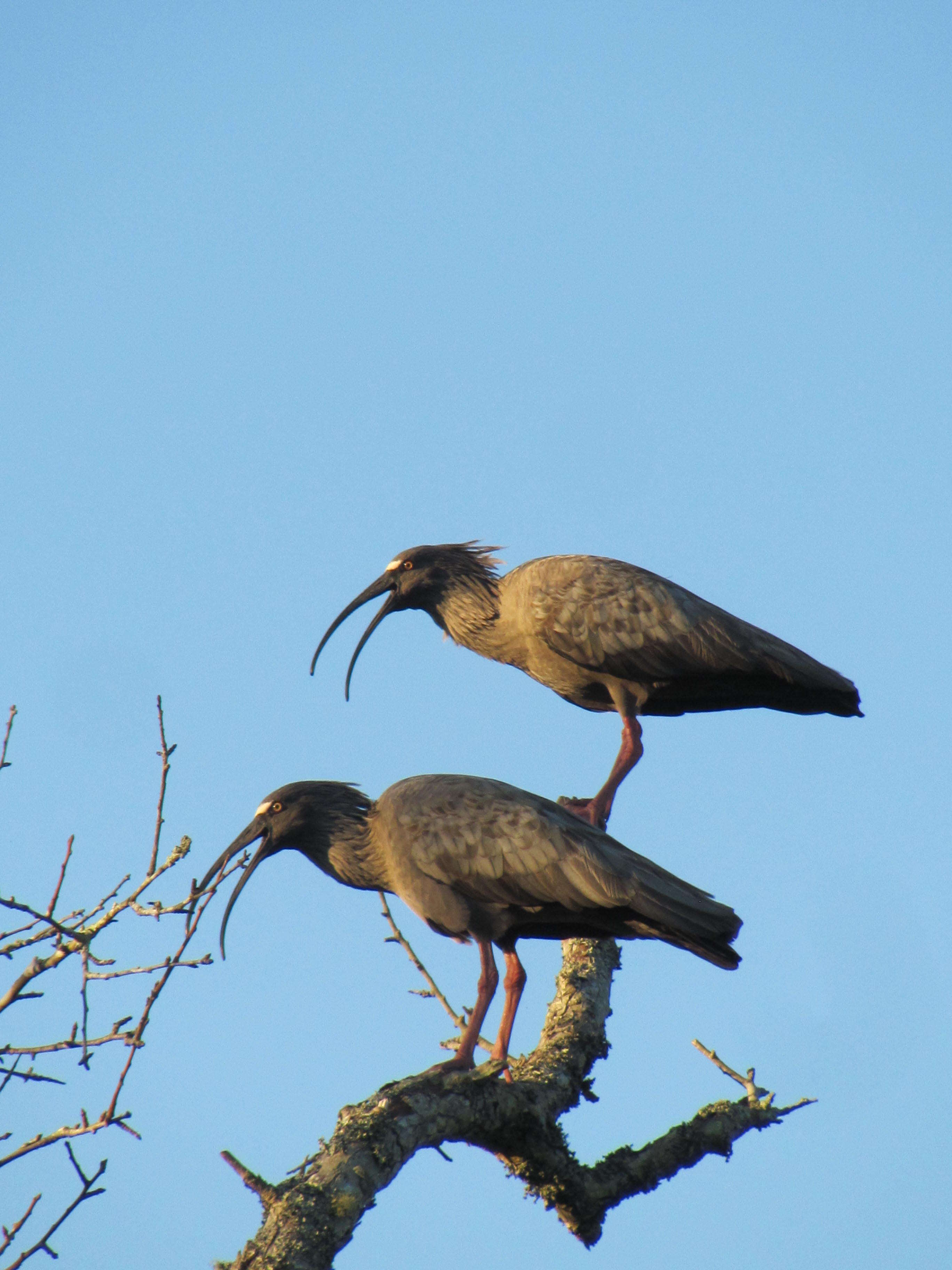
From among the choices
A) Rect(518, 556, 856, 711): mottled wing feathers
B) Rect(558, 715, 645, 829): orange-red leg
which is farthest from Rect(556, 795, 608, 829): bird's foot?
Rect(518, 556, 856, 711): mottled wing feathers

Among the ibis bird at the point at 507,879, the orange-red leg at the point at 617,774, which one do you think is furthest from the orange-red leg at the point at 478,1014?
the orange-red leg at the point at 617,774

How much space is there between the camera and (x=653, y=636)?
8.66 metres

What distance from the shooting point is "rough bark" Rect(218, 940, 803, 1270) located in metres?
4.84

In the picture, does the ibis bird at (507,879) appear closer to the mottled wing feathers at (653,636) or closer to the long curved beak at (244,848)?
the long curved beak at (244,848)

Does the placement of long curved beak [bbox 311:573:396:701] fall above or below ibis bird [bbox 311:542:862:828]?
above

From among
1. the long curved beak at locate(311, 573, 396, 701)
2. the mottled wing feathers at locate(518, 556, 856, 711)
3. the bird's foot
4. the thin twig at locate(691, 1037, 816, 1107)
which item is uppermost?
the long curved beak at locate(311, 573, 396, 701)

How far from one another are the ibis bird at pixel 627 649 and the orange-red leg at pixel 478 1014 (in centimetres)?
164

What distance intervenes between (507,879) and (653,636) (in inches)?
91.9

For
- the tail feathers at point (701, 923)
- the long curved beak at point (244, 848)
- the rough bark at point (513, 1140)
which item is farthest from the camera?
→ the long curved beak at point (244, 848)

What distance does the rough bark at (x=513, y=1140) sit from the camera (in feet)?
15.9

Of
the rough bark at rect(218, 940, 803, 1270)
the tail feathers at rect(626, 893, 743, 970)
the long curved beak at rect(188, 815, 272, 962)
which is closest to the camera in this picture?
the rough bark at rect(218, 940, 803, 1270)

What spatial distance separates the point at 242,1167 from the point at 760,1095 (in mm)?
2759

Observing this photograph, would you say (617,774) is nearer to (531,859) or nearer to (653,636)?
(653,636)

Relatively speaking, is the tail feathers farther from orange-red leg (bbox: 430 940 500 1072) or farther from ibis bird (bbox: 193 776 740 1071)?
orange-red leg (bbox: 430 940 500 1072)
